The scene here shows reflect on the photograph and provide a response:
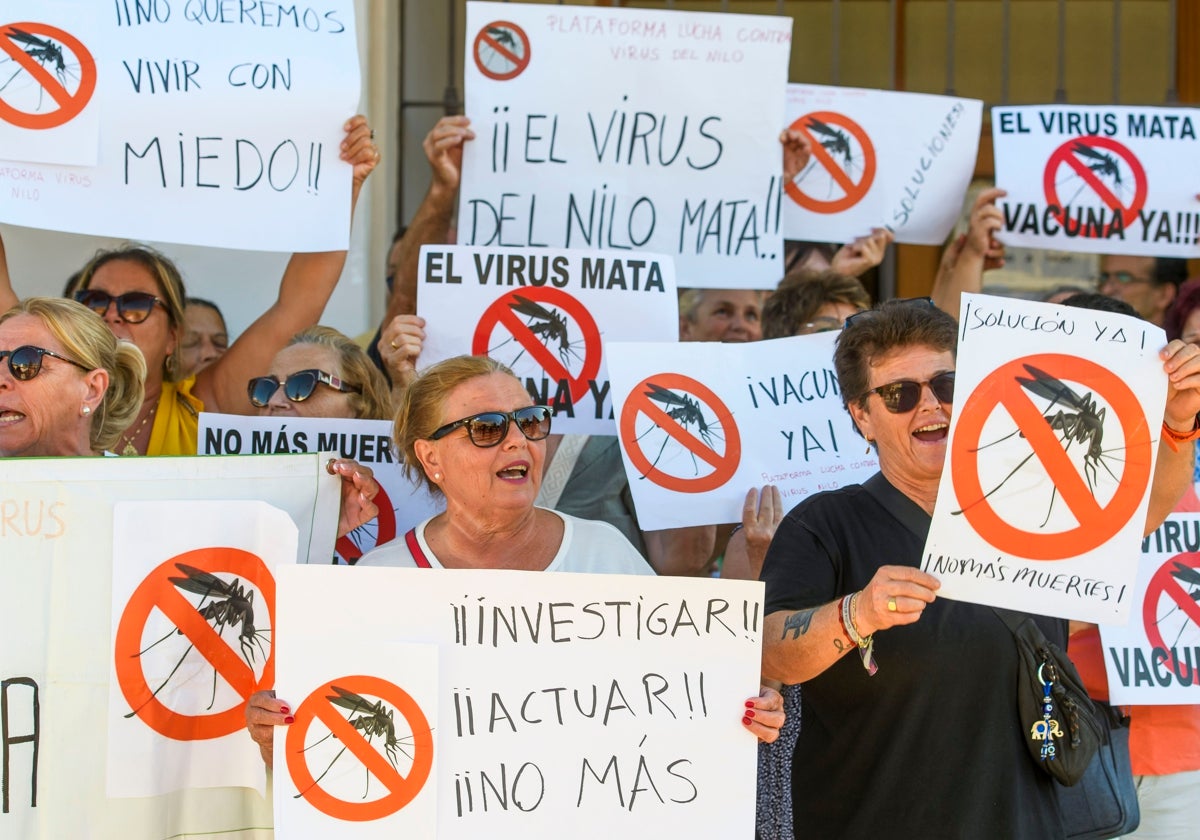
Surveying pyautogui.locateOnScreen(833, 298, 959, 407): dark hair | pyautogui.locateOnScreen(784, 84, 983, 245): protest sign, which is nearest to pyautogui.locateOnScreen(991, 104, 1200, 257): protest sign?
pyautogui.locateOnScreen(784, 84, 983, 245): protest sign

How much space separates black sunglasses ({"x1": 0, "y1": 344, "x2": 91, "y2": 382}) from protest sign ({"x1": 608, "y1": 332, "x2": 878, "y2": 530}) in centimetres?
133

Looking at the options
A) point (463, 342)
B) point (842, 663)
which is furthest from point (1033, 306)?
point (463, 342)

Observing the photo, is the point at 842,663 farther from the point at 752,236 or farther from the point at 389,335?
the point at 752,236

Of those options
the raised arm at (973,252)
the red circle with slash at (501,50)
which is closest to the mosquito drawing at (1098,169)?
the raised arm at (973,252)

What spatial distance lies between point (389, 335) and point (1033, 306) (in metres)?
1.84

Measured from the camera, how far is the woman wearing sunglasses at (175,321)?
3617 mm

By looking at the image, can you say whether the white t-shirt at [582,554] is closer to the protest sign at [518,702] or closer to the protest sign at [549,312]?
the protest sign at [518,702]

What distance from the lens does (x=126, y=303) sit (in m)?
3.62

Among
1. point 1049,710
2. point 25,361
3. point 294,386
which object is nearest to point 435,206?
point 294,386

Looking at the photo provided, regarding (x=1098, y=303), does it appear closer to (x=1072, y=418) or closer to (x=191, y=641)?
(x=1072, y=418)

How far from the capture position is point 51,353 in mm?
2906

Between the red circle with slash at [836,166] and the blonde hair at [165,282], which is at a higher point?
the red circle with slash at [836,166]

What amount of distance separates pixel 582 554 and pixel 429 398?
1.46 feet

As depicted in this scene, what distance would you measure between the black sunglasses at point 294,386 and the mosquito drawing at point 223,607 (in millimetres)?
824
